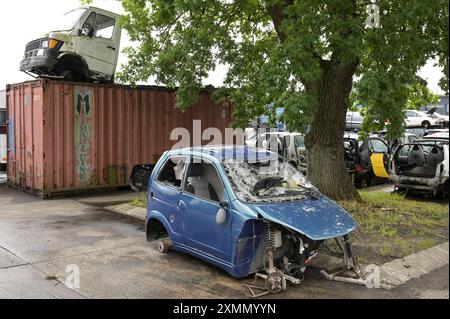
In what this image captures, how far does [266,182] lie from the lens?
19.0 ft

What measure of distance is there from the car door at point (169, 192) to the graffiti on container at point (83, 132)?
6042 millimetres

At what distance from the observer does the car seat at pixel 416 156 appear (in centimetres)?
1100

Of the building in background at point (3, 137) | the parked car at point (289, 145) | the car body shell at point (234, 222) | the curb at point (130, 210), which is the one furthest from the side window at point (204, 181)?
the building in background at point (3, 137)

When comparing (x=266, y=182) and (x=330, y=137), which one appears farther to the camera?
(x=330, y=137)

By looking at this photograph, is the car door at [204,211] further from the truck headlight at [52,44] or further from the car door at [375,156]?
the car door at [375,156]

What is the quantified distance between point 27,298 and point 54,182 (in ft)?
23.7

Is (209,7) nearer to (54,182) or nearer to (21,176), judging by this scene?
(54,182)

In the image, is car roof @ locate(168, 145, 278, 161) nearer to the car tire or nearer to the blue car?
the blue car

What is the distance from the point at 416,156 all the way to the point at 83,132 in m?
8.54

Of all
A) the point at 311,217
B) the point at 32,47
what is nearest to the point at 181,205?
the point at 311,217

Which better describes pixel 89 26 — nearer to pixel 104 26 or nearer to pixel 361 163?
pixel 104 26

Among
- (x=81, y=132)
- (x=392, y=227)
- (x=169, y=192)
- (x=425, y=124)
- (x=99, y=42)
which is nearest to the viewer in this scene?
(x=169, y=192)

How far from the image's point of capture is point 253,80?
1077cm

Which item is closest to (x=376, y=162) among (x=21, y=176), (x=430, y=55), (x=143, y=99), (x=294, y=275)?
(x=430, y=55)
